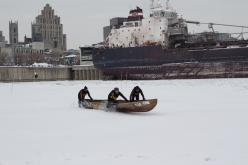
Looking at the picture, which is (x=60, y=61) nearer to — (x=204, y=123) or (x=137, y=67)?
(x=137, y=67)

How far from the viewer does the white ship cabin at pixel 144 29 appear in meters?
52.0

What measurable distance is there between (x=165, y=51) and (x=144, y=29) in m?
6.00

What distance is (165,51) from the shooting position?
159ft

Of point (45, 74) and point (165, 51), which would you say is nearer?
point (165, 51)

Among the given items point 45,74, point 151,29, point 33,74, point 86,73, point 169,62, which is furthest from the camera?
point 45,74

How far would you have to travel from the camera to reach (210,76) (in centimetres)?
4556

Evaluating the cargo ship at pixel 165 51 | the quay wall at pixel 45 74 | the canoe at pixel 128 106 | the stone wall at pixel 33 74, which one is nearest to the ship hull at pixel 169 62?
the cargo ship at pixel 165 51

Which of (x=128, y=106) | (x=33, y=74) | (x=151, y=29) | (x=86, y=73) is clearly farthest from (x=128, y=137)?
(x=33, y=74)

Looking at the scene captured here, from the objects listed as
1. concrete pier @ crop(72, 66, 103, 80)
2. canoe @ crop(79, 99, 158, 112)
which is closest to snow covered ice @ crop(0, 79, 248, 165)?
canoe @ crop(79, 99, 158, 112)

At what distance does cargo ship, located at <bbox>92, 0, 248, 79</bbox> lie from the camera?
44969 mm

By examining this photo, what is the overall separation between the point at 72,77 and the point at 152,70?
24964mm

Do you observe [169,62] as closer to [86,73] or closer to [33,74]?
[86,73]

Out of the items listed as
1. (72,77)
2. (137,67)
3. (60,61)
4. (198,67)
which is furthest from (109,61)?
(60,61)

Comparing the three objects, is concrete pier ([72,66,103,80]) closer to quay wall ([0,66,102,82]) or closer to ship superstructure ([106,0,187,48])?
quay wall ([0,66,102,82])
